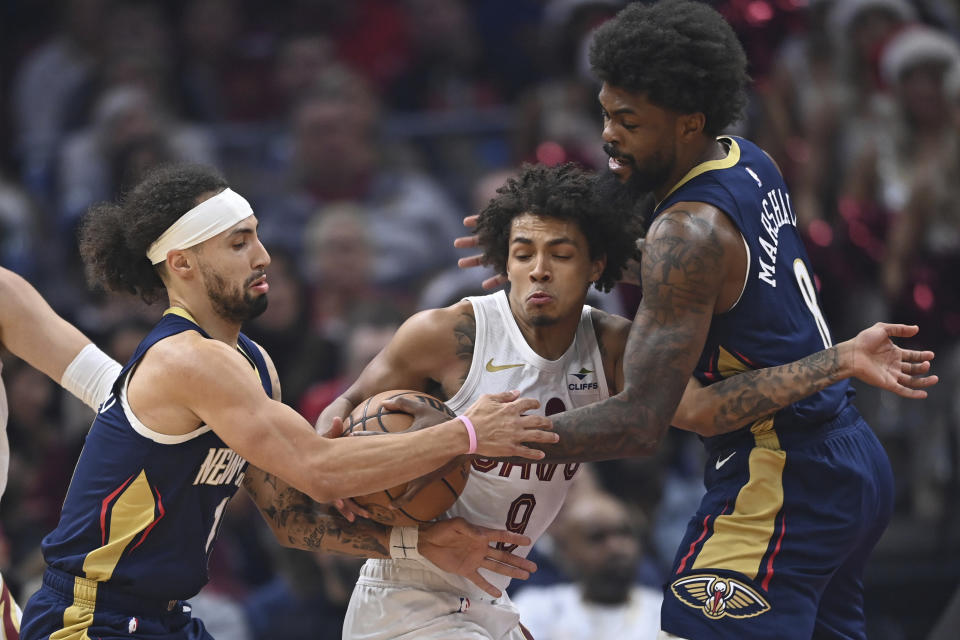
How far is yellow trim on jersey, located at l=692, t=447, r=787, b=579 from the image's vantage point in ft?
12.7

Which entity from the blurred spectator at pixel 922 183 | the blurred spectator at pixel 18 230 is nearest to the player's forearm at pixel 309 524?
the blurred spectator at pixel 922 183

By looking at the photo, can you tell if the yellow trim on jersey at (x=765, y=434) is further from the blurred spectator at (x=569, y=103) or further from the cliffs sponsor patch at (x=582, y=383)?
the blurred spectator at (x=569, y=103)

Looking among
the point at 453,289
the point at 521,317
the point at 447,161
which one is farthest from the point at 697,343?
the point at 447,161

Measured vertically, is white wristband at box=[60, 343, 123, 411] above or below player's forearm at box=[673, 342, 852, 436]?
above

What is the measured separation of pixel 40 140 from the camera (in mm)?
9766

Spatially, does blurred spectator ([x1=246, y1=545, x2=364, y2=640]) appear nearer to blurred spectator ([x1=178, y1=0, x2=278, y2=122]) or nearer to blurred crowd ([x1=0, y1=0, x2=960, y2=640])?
blurred crowd ([x1=0, y1=0, x2=960, y2=640])

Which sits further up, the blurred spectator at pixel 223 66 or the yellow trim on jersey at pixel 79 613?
the blurred spectator at pixel 223 66

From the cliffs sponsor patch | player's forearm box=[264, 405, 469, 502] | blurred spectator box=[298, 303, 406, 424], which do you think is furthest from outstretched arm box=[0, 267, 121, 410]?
blurred spectator box=[298, 303, 406, 424]

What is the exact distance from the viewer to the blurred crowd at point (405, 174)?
7.33 metres

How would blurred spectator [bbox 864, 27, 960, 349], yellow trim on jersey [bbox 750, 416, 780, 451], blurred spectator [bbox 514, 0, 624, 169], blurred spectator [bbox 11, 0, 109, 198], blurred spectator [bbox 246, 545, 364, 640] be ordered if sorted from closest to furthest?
yellow trim on jersey [bbox 750, 416, 780, 451] < blurred spectator [bbox 246, 545, 364, 640] < blurred spectator [bbox 864, 27, 960, 349] < blurred spectator [bbox 514, 0, 624, 169] < blurred spectator [bbox 11, 0, 109, 198]

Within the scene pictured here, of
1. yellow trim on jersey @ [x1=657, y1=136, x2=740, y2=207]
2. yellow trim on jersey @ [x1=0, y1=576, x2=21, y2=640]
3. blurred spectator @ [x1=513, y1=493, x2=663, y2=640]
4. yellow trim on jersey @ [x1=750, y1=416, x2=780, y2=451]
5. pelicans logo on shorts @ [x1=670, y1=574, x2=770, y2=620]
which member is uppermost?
yellow trim on jersey @ [x1=657, y1=136, x2=740, y2=207]

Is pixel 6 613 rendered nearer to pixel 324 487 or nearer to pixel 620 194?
pixel 324 487

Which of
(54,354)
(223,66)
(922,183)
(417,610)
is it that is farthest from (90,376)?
(223,66)

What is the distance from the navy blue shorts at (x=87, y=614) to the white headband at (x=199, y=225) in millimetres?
1051
